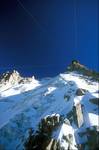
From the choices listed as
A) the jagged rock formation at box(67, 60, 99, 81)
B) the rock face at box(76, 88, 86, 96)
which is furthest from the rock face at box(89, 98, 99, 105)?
the jagged rock formation at box(67, 60, 99, 81)

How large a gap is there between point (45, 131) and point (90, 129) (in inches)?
394

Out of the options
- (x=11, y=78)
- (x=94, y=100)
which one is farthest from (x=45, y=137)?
(x=11, y=78)

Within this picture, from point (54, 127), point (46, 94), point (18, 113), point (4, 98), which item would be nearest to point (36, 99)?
point (46, 94)

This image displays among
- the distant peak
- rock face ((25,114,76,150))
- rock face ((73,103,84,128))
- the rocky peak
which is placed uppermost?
the distant peak

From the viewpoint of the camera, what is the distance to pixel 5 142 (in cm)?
8088

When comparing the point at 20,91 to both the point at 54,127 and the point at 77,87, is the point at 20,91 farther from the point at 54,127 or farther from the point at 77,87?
the point at 54,127

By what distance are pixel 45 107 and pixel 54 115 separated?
47.8 ft

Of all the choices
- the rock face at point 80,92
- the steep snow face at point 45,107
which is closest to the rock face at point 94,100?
the steep snow face at point 45,107

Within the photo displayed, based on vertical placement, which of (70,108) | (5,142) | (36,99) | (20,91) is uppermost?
(20,91)

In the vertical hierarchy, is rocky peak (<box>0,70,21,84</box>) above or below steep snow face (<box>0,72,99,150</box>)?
above

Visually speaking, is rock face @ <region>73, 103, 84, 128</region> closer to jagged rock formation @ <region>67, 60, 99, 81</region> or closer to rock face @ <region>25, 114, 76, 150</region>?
rock face @ <region>25, 114, 76, 150</region>

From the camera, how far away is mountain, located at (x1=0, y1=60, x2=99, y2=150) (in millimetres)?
68875

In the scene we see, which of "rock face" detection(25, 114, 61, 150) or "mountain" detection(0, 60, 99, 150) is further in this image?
"mountain" detection(0, 60, 99, 150)

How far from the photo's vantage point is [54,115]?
251 feet
